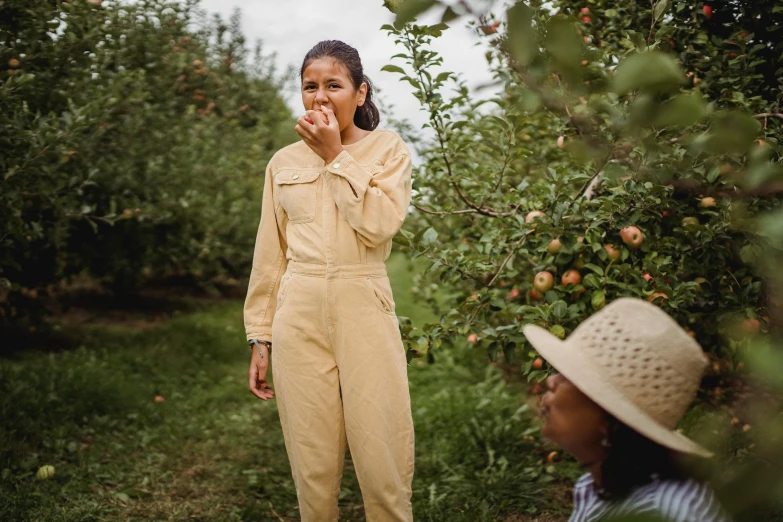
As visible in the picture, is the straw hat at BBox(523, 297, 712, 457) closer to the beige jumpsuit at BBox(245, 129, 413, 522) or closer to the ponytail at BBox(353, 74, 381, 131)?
the beige jumpsuit at BBox(245, 129, 413, 522)

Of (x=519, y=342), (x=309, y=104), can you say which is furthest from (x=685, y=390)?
(x=309, y=104)

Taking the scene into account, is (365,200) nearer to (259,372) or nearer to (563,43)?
(259,372)

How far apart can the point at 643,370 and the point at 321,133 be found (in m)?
1.20

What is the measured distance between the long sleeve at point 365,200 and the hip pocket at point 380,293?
0.12 metres

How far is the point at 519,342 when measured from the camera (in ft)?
7.91

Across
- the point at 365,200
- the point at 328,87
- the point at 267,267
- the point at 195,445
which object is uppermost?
the point at 328,87

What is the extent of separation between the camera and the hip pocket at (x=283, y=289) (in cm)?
212

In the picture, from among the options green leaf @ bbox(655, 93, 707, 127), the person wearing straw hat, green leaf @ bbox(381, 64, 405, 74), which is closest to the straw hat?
the person wearing straw hat

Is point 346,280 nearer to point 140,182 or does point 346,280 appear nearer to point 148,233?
point 140,182

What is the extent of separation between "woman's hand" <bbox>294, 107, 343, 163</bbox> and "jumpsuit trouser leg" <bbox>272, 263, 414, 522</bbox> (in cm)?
35

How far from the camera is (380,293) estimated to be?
2.12 m

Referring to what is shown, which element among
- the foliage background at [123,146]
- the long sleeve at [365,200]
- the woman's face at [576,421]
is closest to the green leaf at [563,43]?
the woman's face at [576,421]

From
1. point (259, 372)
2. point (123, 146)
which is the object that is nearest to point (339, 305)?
point (259, 372)

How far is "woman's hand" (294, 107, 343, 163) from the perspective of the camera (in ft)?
6.54
